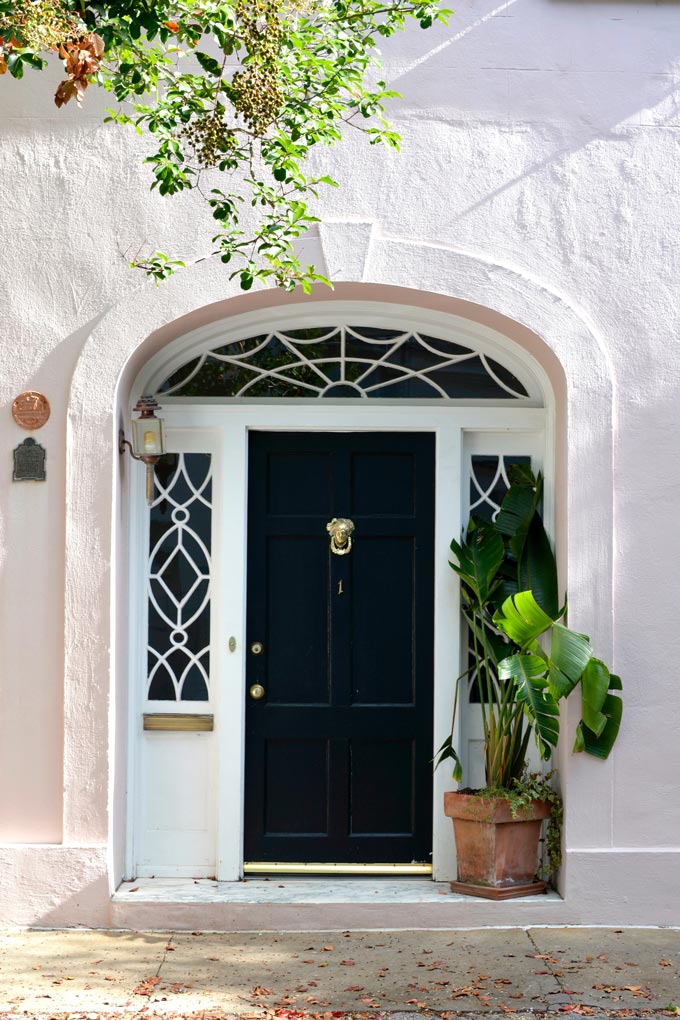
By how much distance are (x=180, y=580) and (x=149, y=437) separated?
81 cm

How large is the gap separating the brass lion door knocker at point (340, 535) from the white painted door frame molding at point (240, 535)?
1.52ft

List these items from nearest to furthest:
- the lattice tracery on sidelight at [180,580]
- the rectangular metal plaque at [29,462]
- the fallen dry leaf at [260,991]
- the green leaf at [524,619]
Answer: the fallen dry leaf at [260,991]
the green leaf at [524,619]
the rectangular metal plaque at [29,462]
the lattice tracery on sidelight at [180,580]

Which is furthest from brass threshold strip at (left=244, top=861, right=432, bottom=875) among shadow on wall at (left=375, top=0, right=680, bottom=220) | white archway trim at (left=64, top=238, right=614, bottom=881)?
shadow on wall at (left=375, top=0, right=680, bottom=220)

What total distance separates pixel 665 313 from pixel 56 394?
3090 millimetres

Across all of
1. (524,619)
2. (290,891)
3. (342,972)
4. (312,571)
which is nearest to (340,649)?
(312,571)

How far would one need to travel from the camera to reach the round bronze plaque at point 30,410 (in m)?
5.99

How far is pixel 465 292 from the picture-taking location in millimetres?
6012

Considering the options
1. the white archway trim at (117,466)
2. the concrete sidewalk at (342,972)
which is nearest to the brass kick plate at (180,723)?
the white archway trim at (117,466)

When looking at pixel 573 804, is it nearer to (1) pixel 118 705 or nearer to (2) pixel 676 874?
(2) pixel 676 874

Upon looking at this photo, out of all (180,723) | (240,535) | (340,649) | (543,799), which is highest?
(240,535)

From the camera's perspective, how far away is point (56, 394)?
6.01 meters

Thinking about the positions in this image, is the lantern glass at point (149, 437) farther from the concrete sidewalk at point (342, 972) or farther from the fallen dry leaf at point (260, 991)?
the fallen dry leaf at point (260, 991)

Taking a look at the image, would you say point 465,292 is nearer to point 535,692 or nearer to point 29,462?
point 535,692

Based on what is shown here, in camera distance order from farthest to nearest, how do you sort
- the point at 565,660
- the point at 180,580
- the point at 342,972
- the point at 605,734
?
the point at 180,580, the point at 605,734, the point at 565,660, the point at 342,972
